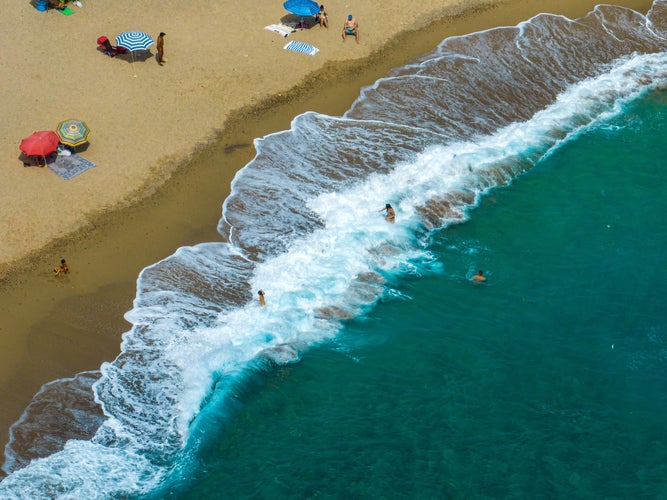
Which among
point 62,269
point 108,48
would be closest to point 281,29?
point 108,48

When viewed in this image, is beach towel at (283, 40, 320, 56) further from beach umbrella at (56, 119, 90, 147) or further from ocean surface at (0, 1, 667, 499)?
beach umbrella at (56, 119, 90, 147)

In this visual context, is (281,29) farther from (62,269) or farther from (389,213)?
(62,269)

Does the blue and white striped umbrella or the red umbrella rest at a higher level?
the blue and white striped umbrella

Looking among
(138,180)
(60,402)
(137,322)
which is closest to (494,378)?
(137,322)

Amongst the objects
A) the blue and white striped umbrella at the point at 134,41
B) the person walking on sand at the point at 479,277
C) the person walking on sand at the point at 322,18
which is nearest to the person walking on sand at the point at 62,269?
the blue and white striped umbrella at the point at 134,41

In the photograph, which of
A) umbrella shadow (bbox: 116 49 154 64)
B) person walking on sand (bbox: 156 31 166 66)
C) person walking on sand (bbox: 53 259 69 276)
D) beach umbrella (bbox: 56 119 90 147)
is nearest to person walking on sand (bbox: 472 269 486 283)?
person walking on sand (bbox: 53 259 69 276)

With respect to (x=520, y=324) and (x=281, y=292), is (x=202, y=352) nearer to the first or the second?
(x=281, y=292)

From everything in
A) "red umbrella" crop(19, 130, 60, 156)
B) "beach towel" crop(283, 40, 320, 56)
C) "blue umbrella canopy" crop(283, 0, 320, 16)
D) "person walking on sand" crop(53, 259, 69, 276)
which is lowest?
"person walking on sand" crop(53, 259, 69, 276)
